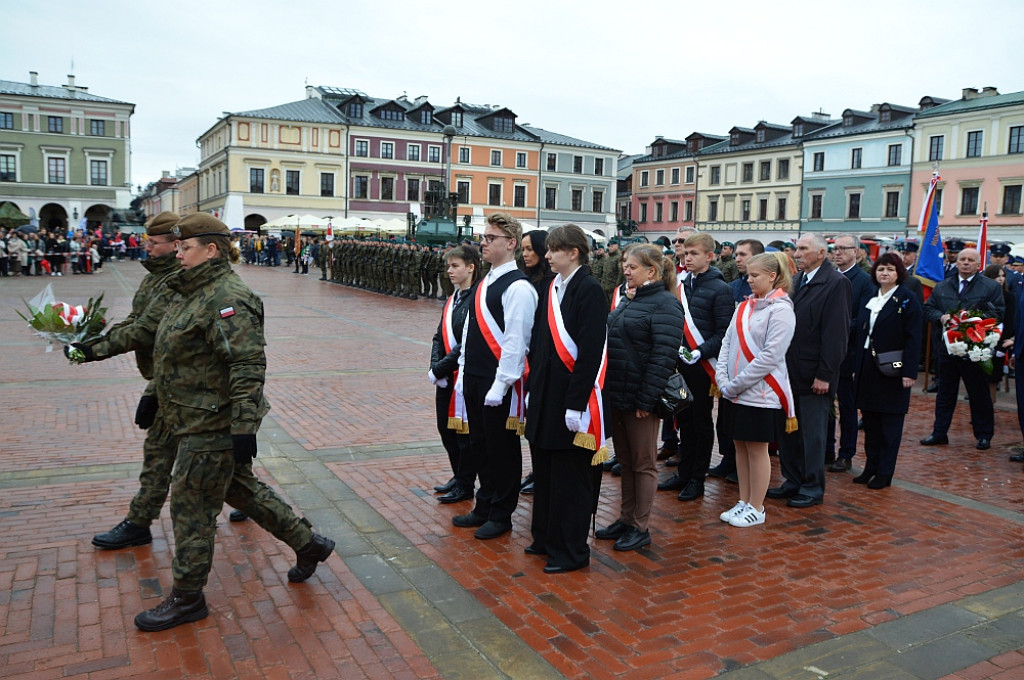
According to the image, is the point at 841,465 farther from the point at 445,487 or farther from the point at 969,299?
the point at 445,487

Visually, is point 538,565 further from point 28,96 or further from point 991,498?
point 28,96

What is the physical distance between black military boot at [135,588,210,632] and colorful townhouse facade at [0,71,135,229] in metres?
64.6

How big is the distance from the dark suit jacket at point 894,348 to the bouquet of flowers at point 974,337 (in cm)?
151

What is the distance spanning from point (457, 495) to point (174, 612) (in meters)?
2.32

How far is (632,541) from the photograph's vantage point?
16.2 ft

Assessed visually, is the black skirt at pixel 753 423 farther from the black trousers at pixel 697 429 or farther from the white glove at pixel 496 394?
the white glove at pixel 496 394

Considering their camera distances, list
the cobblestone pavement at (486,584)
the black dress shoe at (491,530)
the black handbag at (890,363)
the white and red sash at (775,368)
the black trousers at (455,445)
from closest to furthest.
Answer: the cobblestone pavement at (486,584) → the black dress shoe at (491,530) → the white and red sash at (775,368) → the black trousers at (455,445) → the black handbag at (890,363)

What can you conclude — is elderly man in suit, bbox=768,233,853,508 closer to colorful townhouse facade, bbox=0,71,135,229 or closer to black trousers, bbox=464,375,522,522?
black trousers, bbox=464,375,522,522

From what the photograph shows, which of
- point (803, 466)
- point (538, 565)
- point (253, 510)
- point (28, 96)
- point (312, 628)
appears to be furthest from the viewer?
point (28, 96)

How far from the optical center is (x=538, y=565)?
468cm

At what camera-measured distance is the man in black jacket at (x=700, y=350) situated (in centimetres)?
604

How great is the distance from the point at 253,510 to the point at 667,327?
98.3 inches

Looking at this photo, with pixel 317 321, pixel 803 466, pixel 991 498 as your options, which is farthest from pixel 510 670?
pixel 317 321

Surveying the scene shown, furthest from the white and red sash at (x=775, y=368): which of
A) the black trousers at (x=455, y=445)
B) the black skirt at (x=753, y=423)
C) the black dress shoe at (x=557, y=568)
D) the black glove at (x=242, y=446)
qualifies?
the black glove at (x=242, y=446)
